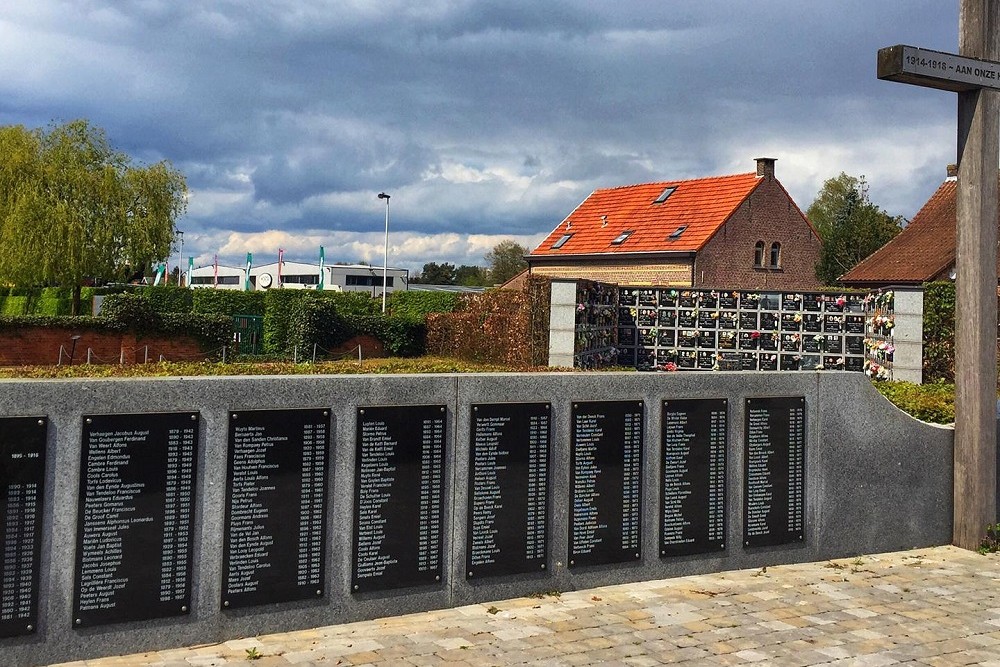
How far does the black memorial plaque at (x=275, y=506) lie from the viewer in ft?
17.6

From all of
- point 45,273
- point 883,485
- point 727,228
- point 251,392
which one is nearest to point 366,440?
point 251,392

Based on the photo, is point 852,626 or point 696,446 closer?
point 852,626

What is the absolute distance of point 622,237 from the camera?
42.8 meters

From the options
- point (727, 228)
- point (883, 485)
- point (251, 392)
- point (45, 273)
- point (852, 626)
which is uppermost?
point (727, 228)

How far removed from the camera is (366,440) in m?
5.76

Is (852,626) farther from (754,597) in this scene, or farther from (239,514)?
(239,514)

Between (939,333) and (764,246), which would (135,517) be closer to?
(939,333)

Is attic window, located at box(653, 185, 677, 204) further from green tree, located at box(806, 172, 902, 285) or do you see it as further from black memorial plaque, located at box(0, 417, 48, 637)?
black memorial plaque, located at box(0, 417, 48, 637)

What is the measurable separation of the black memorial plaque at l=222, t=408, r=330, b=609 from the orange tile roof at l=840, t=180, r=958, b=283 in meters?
28.8

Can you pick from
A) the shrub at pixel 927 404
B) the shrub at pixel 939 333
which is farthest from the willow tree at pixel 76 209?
the shrub at pixel 927 404

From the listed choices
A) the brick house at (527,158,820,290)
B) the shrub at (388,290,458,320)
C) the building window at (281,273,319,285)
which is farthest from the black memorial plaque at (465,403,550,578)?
the building window at (281,273,319,285)

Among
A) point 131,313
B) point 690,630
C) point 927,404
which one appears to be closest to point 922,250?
point 927,404

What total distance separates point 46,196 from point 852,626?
141 ft

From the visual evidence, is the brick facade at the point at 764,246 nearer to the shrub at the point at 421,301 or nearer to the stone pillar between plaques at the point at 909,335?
the shrub at the point at 421,301
